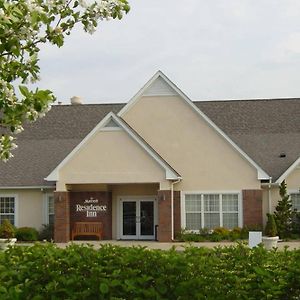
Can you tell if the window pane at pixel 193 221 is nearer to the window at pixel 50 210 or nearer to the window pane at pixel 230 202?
the window pane at pixel 230 202

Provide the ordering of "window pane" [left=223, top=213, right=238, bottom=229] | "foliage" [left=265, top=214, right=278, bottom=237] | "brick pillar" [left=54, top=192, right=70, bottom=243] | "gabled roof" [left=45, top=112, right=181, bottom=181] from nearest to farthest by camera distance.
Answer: "foliage" [left=265, top=214, right=278, bottom=237]
"gabled roof" [left=45, top=112, right=181, bottom=181]
"brick pillar" [left=54, top=192, right=70, bottom=243]
"window pane" [left=223, top=213, right=238, bottom=229]

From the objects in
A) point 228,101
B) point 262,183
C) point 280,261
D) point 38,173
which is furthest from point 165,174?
point 280,261

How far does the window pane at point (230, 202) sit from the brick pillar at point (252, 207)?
518 millimetres

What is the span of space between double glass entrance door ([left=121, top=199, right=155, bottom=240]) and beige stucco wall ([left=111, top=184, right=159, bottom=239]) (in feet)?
1.03

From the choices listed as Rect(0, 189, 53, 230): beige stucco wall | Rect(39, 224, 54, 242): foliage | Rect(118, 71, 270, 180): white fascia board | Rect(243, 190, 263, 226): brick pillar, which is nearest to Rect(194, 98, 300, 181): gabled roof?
Rect(118, 71, 270, 180): white fascia board

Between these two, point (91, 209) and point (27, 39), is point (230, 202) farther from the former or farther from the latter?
point (27, 39)

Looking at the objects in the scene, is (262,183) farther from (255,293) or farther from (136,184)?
(255,293)

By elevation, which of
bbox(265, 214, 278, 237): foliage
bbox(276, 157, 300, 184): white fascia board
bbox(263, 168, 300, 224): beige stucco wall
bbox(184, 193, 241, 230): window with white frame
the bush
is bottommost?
the bush

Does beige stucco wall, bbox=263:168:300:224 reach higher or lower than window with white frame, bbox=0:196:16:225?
higher

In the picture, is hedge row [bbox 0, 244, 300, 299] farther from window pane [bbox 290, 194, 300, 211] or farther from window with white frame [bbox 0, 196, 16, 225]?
window with white frame [bbox 0, 196, 16, 225]

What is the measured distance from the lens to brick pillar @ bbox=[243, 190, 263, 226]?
103 feet

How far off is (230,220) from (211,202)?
1297mm

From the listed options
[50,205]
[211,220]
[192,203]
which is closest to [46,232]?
[50,205]

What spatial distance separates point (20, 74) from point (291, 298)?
399 cm
